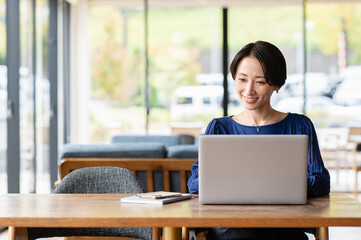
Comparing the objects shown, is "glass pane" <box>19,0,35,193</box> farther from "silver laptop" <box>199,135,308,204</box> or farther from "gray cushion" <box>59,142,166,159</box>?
"silver laptop" <box>199,135,308,204</box>

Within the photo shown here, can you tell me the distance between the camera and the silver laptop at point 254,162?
1890 mm

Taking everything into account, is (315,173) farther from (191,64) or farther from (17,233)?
(191,64)

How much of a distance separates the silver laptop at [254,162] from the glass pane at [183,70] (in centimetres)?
614

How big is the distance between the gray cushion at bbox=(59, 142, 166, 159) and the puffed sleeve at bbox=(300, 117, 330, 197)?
1.52 metres

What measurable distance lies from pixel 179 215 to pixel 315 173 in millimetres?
668

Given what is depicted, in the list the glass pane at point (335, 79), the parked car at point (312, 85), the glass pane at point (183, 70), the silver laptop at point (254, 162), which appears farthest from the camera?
the glass pane at point (183, 70)

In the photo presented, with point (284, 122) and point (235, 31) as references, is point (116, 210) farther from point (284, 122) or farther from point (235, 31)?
point (235, 31)

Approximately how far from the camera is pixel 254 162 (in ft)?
6.23

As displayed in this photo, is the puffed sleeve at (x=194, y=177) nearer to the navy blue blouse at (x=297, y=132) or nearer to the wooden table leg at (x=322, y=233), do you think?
the navy blue blouse at (x=297, y=132)

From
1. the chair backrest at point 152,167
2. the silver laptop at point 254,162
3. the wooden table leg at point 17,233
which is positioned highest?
the silver laptop at point 254,162

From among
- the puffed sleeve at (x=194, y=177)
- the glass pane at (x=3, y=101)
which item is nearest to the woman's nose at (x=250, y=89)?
the puffed sleeve at (x=194, y=177)

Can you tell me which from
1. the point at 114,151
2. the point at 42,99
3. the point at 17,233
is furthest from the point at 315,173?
the point at 42,99

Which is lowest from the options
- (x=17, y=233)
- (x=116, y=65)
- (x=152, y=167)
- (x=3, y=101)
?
(x=17, y=233)

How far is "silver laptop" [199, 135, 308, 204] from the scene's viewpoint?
1890 mm
